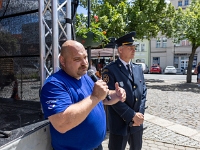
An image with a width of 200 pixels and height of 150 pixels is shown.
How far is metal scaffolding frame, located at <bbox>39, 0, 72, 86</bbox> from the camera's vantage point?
2387 millimetres

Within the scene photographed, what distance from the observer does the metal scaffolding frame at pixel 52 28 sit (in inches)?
94.0

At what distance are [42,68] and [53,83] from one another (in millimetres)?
1241

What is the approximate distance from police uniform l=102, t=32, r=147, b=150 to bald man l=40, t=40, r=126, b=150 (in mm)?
616

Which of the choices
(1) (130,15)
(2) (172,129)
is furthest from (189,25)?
(2) (172,129)

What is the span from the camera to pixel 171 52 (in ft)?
114

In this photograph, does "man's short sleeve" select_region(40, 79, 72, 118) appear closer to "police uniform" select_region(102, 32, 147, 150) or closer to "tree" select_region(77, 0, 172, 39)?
"police uniform" select_region(102, 32, 147, 150)

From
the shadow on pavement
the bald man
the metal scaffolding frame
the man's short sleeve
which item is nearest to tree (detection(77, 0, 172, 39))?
the shadow on pavement

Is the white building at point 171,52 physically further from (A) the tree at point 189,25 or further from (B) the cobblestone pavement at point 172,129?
(B) the cobblestone pavement at point 172,129

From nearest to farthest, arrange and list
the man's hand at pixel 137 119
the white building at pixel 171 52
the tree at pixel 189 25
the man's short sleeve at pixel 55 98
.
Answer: the man's short sleeve at pixel 55 98, the man's hand at pixel 137 119, the tree at pixel 189 25, the white building at pixel 171 52

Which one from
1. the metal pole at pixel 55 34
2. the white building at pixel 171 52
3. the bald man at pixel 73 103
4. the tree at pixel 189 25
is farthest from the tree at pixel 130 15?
the white building at pixel 171 52

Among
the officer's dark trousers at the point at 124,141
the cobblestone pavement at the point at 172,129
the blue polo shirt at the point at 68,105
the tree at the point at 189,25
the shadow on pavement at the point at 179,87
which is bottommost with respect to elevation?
the shadow on pavement at the point at 179,87

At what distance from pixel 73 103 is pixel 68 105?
11 centimetres

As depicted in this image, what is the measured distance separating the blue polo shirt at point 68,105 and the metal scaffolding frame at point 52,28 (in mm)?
958

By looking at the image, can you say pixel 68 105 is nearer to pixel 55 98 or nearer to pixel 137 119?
pixel 55 98
